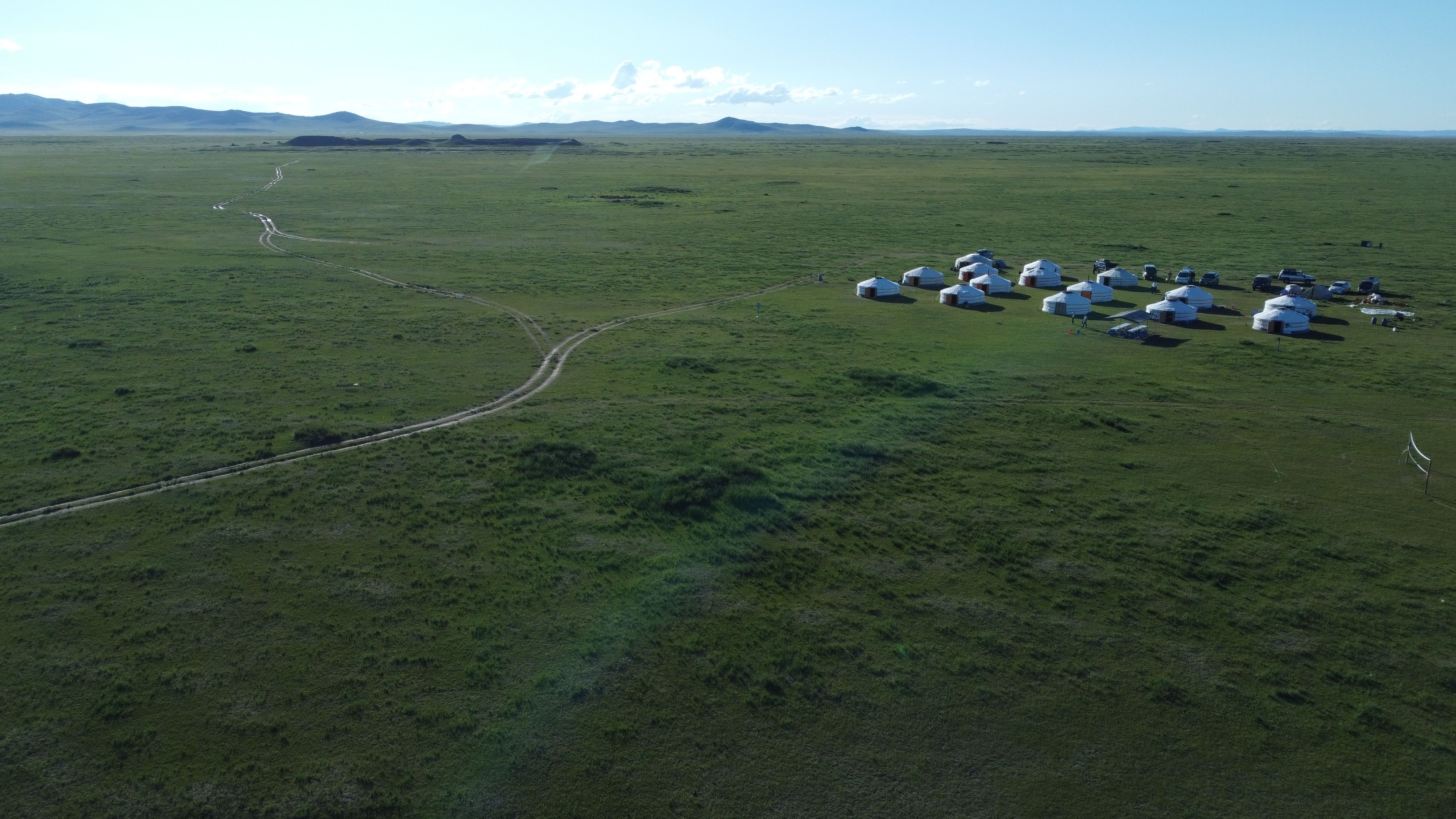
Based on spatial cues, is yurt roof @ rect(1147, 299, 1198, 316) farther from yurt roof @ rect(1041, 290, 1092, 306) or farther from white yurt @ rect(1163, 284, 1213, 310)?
yurt roof @ rect(1041, 290, 1092, 306)

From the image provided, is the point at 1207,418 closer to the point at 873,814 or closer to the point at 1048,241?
the point at 873,814

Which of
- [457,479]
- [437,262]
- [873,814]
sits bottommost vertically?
[873,814]

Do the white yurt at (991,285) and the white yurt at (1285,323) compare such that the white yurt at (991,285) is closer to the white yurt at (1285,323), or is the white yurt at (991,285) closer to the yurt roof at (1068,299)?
the yurt roof at (1068,299)

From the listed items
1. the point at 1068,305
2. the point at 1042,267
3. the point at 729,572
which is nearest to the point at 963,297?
the point at 1068,305

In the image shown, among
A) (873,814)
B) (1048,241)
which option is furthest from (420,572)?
(1048,241)

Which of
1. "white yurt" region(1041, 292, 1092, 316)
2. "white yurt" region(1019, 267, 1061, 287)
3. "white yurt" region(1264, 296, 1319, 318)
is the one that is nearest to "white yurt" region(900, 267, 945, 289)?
"white yurt" region(1019, 267, 1061, 287)

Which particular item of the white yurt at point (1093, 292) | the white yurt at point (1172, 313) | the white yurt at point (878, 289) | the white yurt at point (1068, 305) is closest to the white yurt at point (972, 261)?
the white yurt at point (878, 289)
